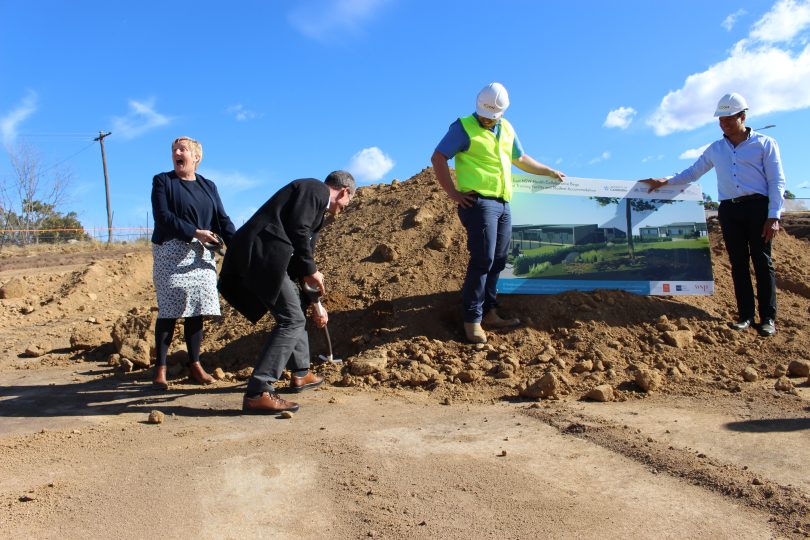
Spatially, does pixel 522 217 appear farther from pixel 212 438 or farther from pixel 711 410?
pixel 212 438

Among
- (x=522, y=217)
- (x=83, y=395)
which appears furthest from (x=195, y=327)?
(x=522, y=217)

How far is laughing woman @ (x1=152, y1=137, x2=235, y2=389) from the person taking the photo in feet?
14.8

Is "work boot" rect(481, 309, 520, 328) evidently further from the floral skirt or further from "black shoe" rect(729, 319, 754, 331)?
the floral skirt

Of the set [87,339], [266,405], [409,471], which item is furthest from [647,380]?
[87,339]

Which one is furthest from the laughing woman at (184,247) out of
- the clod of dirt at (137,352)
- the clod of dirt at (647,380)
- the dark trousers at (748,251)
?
the dark trousers at (748,251)

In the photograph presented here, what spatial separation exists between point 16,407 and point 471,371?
3.25m

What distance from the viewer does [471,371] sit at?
462 cm

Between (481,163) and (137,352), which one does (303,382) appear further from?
(481,163)

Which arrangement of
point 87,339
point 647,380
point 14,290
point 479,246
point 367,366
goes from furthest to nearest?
point 14,290, point 87,339, point 479,246, point 367,366, point 647,380

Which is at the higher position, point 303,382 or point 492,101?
point 492,101

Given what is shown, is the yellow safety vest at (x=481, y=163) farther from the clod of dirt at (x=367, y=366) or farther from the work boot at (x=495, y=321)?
the clod of dirt at (x=367, y=366)

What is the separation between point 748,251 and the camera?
543cm

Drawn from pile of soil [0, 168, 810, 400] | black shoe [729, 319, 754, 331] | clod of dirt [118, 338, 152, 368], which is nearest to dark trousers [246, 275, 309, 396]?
pile of soil [0, 168, 810, 400]

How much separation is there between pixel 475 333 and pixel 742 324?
230cm
